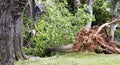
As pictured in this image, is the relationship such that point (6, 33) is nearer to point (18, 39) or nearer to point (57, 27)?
point (18, 39)

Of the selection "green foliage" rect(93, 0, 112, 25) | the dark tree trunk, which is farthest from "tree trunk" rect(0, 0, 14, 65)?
"green foliage" rect(93, 0, 112, 25)

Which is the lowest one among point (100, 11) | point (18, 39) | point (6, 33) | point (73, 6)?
point (100, 11)

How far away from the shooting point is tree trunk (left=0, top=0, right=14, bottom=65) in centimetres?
539

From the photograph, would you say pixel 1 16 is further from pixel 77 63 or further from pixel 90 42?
pixel 90 42

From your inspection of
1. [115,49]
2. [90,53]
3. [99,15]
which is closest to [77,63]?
[90,53]

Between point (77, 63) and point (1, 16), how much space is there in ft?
22.1

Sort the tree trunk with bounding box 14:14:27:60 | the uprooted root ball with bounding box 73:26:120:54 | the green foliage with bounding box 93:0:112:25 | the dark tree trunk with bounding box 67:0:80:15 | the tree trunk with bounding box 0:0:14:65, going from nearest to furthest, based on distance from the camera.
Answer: the tree trunk with bounding box 0:0:14:65
the tree trunk with bounding box 14:14:27:60
the uprooted root ball with bounding box 73:26:120:54
the dark tree trunk with bounding box 67:0:80:15
the green foliage with bounding box 93:0:112:25

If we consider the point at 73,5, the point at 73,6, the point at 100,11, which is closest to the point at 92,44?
the point at 73,6

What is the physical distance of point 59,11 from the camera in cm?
1748

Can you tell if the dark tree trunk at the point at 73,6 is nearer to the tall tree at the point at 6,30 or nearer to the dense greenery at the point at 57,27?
the dense greenery at the point at 57,27

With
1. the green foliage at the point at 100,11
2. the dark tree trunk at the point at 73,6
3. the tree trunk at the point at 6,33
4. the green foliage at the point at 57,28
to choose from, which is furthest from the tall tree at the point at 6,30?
the green foliage at the point at 100,11

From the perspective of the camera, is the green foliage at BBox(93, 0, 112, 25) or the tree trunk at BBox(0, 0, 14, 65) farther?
the green foliage at BBox(93, 0, 112, 25)

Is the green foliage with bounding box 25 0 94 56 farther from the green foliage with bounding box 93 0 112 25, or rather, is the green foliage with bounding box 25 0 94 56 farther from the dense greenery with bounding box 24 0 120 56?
the green foliage with bounding box 93 0 112 25

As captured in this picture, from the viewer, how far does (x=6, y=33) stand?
18.0 feet
